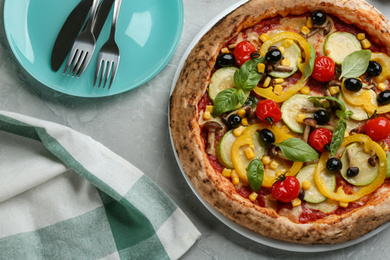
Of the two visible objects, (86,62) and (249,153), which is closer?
(249,153)

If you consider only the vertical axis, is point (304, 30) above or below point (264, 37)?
above

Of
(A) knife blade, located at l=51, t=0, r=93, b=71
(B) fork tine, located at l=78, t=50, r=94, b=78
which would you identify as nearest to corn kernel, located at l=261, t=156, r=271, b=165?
(B) fork tine, located at l=78, t=50, r=94, b=78

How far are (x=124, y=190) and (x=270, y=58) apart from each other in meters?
1.31

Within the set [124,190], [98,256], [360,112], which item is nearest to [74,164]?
[124,190]

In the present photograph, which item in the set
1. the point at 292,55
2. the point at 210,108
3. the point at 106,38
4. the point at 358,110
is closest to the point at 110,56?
the point at 106,38

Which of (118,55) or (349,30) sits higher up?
(349,30)

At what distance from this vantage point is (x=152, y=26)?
334 centimetres

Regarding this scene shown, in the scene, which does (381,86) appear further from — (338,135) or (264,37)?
(264,37)

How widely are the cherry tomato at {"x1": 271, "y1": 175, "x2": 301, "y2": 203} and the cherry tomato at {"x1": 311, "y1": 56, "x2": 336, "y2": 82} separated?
27.6 inches

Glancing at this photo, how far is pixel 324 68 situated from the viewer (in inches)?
119

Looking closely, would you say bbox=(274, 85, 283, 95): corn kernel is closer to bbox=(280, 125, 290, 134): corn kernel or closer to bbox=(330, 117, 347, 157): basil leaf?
bbox=(280, 125, 290, 134): corn kernel

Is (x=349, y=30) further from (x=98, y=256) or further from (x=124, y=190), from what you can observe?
(x=98, y=256)

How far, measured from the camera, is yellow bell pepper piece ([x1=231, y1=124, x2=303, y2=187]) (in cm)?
298

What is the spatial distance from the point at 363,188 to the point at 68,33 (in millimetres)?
2238
